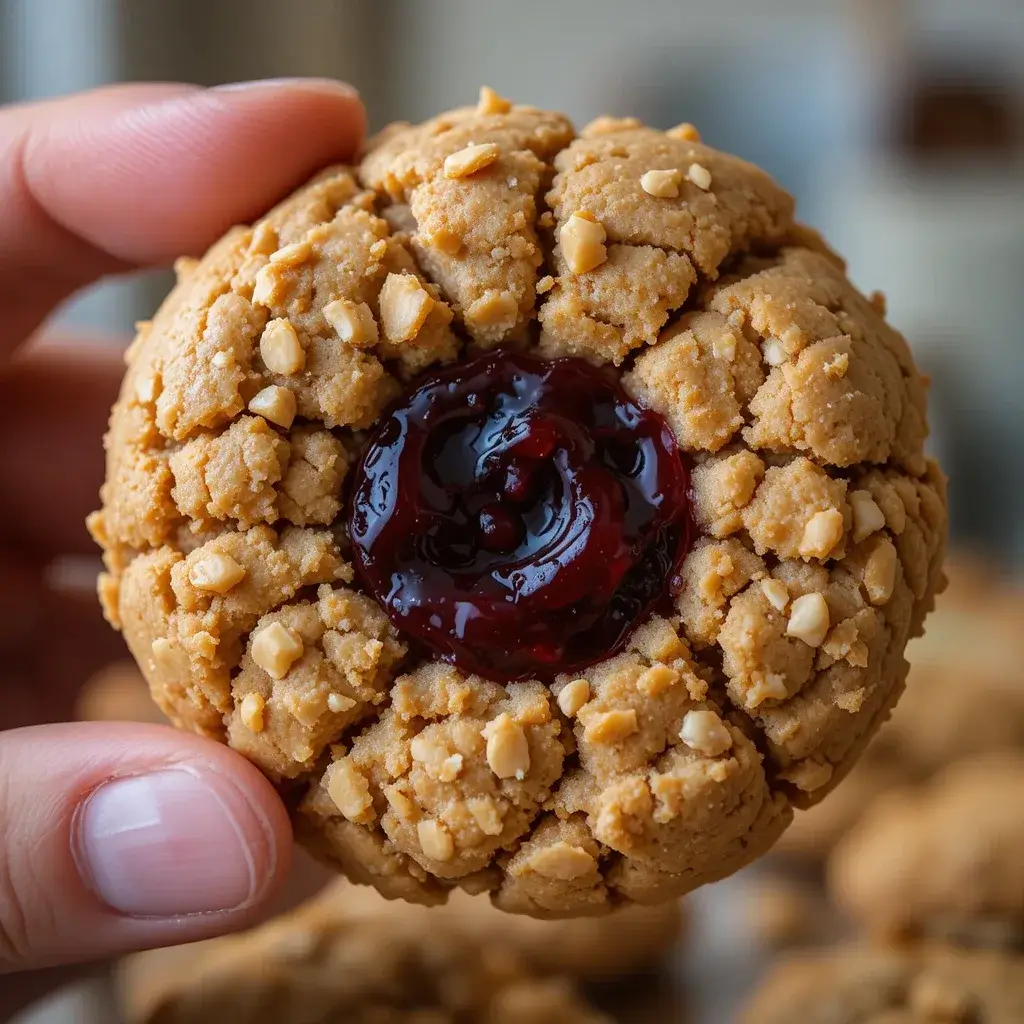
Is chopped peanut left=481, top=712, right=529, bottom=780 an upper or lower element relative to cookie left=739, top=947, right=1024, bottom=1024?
upper

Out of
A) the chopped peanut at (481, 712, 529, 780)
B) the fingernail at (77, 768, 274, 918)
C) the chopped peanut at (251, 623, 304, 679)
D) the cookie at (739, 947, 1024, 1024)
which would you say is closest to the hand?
the fingernail at (77, 768, 274, 918)

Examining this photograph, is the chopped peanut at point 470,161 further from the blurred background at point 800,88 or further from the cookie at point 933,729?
the blurred background at point 800,88

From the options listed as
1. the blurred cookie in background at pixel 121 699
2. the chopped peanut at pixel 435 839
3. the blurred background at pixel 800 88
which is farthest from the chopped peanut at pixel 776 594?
the blurred background at pixel 800 88

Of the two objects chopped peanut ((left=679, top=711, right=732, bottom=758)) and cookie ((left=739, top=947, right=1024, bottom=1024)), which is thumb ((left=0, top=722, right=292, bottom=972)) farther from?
cookie ((left=739, top=947, right=1024, bottom=1024))

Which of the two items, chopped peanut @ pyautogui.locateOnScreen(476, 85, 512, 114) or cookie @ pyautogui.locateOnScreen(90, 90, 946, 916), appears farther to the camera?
chopped peanut @ pyautogui.locateOnScreen(476, 85, 512, 114)

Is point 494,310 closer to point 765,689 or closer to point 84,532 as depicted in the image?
point 765,689

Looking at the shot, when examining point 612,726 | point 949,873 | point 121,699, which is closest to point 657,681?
point 612,726

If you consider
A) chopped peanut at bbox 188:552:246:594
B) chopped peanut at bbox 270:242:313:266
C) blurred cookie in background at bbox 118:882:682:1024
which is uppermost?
chopped peanut at bbox 270:242:313:266

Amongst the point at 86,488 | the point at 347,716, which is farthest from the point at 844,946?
the point at 86,488
